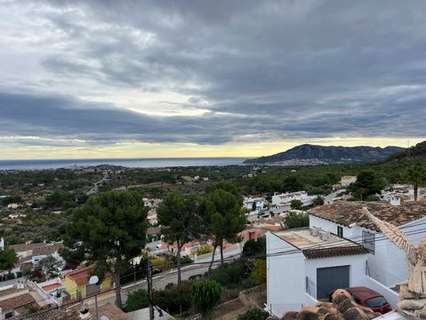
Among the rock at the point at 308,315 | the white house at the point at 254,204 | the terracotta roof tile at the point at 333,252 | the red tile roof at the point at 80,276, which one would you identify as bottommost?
the red tile roof at the point at 80,276

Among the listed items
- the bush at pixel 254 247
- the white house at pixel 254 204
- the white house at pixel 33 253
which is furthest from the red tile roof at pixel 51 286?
the white house at pixel 254 204

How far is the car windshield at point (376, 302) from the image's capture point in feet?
40.6

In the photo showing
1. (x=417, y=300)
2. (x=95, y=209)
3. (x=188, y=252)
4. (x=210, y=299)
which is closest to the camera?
(x=417, y=300)

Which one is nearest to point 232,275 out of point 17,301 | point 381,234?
point 381,234

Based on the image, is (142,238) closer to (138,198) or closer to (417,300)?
(138,198)

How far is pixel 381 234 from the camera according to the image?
47.6 feet

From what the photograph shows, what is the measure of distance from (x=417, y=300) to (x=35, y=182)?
128m

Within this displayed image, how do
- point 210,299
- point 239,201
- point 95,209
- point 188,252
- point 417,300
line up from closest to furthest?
point 417,300
point 210,299
point 95,209
point 239,201
point 188,252

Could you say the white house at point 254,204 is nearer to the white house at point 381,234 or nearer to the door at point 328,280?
the white house at point 381,234

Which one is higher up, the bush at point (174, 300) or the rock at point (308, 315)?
the rock at point (308, 315)

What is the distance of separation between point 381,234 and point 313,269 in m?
A: 3.07

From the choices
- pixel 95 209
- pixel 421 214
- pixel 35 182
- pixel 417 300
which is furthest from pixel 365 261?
pixel 35 182

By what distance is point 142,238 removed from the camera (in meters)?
21.3

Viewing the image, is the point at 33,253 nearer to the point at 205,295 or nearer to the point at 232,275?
the point at 232,275
